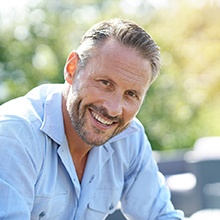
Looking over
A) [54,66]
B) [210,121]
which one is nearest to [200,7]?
[210,121]

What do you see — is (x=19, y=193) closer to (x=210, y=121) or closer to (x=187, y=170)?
(x=187, y=170)

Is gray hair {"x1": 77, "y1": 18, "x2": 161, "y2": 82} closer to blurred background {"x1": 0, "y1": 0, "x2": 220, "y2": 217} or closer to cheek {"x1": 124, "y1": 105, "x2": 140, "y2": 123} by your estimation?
cheek {"x1": 124, "y1": 105, "x2": 140, "y2": 123}

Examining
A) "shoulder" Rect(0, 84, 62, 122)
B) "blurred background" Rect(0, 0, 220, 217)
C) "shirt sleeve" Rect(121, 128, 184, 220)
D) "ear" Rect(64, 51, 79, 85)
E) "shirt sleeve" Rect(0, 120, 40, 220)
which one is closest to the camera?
"shirt sleeve" Rect(0, 120, 40, 220)

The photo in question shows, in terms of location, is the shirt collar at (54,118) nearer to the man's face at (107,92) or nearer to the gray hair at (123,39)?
the man's face at (107,92)

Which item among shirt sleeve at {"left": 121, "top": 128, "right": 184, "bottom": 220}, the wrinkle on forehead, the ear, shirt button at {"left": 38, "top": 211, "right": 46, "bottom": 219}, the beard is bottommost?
shirt sleeve at {"left": 121, "top": 128, "right": 184, "bottom": 220}

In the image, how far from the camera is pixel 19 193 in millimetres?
1884

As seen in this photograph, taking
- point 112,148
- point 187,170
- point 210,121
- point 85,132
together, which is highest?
point 85,132

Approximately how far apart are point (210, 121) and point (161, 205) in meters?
7.06

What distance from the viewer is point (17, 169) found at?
189 centimetres

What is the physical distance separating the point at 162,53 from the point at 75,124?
7.00 meters

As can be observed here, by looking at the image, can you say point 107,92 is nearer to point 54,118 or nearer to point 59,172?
point 54,118

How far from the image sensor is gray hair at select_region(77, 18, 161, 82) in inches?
80.0

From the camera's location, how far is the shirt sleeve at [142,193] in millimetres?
2469

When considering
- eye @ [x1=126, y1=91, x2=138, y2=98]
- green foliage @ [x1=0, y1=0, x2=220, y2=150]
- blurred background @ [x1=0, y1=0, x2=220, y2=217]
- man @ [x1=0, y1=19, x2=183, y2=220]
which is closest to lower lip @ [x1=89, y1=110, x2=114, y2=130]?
man @ [x1=0, y1=19, x2=183, y2=220]
